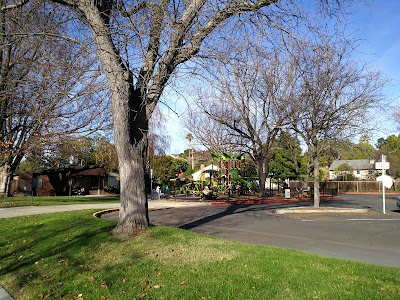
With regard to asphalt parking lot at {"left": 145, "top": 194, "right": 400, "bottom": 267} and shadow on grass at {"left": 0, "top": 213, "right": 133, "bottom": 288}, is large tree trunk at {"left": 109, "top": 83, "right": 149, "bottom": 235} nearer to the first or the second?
shadow on grass at {"left": 0, "top": 213, "right": 133, "bottom": 288}

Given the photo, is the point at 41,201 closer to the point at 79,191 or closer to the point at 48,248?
the point at 79,191

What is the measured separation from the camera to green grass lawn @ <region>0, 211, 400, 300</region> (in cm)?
521

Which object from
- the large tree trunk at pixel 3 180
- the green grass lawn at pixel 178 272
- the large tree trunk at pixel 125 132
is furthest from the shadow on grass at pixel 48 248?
the large tree trunk at pixel 3 180

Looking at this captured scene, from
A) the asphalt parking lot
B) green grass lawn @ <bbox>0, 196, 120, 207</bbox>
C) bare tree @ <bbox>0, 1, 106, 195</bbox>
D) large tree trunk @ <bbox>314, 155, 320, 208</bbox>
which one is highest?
bare tree @ <bbox>0, 1, 106, 195</bbox>

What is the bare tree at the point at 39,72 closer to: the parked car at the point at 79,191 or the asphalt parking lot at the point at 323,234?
the asphalt parking lot at the point at 323,234

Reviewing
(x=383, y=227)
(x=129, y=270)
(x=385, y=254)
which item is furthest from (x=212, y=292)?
(x=383, y=227)

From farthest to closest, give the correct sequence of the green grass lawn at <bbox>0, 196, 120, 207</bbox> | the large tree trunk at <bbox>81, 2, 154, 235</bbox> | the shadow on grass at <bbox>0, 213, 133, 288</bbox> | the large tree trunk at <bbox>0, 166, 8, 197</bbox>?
1. the large tree trunk at <bbox>0, 166, 8, 197</bbox>
2. the green grass lawn at <bbox>0, 196, 120, 207</bbox>
3. the large tree trunk at <bbox>81, 2, 154, 235</bbox>
4. the shadow on grass at <bbox>0, 213, 133, 288</bbox>

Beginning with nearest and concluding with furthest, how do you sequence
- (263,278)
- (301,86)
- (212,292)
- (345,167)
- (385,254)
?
(212,292), (263,278), (385,254), (301,86), (345,167)

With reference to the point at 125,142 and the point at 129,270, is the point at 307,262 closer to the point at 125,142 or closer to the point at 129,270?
the point at 129,270

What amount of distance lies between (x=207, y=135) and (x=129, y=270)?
101 ft

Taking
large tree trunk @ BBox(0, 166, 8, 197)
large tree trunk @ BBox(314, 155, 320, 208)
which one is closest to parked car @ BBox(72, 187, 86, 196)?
large tree trunk @ BBox(0, 166, 8, 197)

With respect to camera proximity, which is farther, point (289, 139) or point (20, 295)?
point (289, 139)

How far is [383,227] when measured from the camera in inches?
528

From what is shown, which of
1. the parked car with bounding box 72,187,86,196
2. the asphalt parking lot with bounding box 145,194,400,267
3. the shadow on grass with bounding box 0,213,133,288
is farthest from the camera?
the parked car with bounding box 72,187,86,196
